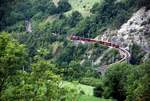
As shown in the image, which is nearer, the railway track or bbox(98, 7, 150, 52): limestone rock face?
the railway track

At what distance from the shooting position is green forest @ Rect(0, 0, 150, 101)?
3378 cm

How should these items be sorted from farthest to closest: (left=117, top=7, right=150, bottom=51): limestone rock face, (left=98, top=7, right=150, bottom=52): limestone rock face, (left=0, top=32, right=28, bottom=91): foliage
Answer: (left=98, top=7, right=150, bottom=52): limestone rock face
(left=117, top=7, right=150, bottom=51): limestone rock face
(left=0, top=32, right=28, bottom=91): foliage

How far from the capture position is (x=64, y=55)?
328 ft

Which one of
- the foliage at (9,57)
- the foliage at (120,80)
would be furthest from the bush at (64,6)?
the foliage at (9,57)

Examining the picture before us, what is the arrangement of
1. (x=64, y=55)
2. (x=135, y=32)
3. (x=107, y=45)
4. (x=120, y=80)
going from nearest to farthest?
(x=120, y=80), (x=107, y=45), (x=135, y=32), (x=64, y=55)

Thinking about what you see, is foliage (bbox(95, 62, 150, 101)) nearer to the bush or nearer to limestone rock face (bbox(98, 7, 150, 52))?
limestone rock face (bbox(98, 7, 150, 52))

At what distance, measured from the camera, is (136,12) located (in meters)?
101

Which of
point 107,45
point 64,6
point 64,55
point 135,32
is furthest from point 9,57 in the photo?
point 64,6

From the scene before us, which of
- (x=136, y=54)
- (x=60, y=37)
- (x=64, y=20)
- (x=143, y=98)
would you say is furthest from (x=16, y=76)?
(x=64, y=20)

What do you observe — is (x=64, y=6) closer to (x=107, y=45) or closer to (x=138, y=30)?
A: (x=107, y=45)

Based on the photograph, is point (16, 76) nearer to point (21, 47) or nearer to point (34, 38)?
point (21, 47)

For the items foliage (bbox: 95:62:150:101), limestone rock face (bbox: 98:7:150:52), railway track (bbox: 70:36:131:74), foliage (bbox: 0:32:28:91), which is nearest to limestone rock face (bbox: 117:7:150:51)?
limestone rock face (bbox: 98:7:150:52)

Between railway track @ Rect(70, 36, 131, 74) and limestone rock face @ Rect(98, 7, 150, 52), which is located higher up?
limestone rock face @ Rect(98, 7, 150, 52)

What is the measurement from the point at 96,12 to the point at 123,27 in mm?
11284
